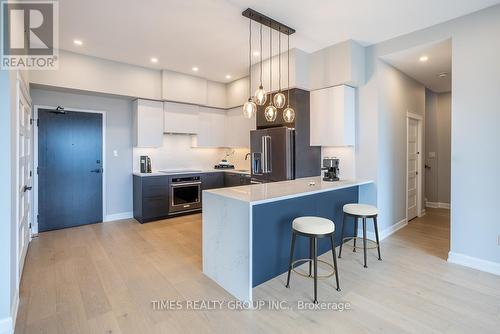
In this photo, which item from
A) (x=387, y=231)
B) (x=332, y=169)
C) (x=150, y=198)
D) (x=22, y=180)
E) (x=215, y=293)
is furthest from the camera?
(x=150, y=198)

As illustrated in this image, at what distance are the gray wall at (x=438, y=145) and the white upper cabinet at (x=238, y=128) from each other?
4187 millimetres

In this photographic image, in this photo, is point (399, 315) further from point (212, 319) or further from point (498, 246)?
point (498, 246)

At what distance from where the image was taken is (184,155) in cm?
589

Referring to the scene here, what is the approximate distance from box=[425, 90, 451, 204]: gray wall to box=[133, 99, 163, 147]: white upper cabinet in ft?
19.7

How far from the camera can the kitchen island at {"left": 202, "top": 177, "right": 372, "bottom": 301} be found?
228cm

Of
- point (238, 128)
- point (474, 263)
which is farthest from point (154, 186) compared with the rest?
point (474, 263)

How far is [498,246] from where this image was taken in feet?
9.33

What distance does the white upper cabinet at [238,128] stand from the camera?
5.59 m

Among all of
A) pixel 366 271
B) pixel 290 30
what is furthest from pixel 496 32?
pixel 366 271

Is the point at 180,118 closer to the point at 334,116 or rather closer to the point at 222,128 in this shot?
the point at 222,128

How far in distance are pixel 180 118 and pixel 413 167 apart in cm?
485

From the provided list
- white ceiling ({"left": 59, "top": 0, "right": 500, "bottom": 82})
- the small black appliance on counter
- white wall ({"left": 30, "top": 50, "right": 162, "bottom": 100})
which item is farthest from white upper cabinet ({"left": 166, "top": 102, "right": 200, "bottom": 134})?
white ceiling ({"left": 59, "top": 0, "right": 500, "bottom": 82})

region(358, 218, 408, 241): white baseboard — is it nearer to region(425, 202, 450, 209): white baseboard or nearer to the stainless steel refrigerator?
the stainless steel refrigerator

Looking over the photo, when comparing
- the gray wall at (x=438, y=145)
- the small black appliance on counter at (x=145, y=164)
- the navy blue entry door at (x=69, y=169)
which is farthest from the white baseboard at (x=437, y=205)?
the navy blue entry door at (x=69, y=169)
